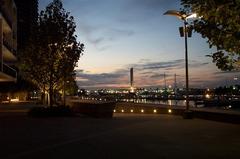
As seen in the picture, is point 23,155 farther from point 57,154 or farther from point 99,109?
point 99,109

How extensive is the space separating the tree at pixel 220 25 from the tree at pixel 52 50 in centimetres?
2108

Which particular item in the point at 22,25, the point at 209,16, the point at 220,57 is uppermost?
the point at 22,25

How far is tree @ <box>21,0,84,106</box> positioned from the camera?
120ft

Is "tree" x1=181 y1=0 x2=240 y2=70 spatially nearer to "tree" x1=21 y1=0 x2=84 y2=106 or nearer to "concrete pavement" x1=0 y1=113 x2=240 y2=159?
"concrete pavement" x1=0 y1=113 x2=240 y2=159

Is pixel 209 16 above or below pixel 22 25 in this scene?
below

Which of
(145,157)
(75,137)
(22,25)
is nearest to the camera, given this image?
(145,157)

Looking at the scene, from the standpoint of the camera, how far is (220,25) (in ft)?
52.4

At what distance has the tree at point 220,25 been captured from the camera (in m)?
14.3

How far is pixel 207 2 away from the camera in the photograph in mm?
14891

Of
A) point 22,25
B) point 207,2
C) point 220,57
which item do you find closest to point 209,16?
point 207,2

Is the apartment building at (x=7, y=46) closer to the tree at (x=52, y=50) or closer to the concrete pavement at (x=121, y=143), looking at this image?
the tree at (x=52, y=50)

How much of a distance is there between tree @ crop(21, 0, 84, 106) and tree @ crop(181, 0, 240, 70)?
2108cm

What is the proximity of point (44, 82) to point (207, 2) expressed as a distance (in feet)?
78.6

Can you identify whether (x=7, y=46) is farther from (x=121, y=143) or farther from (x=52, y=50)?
(x=121, y=143)
